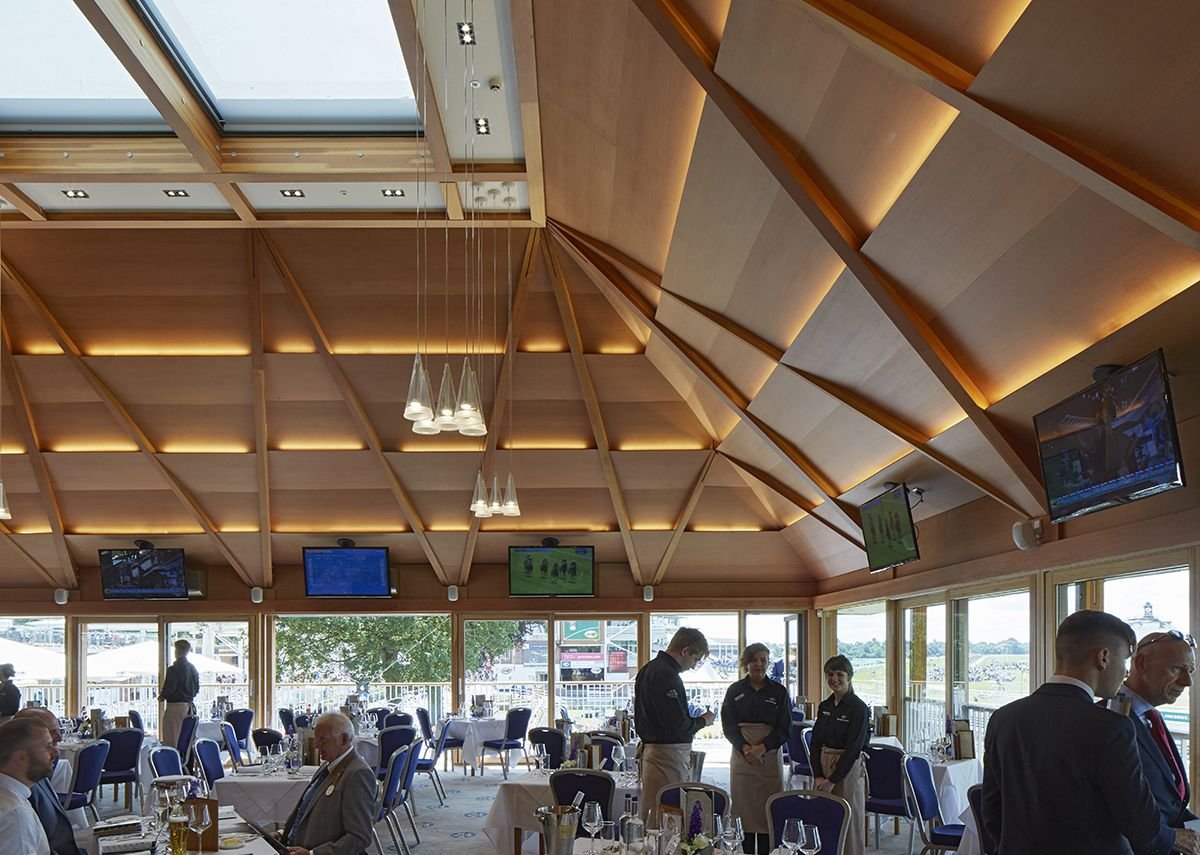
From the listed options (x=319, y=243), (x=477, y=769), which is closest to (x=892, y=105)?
(x=319, y=243)

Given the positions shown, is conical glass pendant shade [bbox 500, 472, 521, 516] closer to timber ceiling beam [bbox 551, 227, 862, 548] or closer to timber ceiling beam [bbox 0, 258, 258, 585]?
timber ceiling beam [bbox 551, 227, 862, 548]

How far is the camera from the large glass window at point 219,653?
583 inches

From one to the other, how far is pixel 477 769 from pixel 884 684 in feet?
15.7

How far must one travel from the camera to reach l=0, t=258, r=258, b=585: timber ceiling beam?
34.8ft

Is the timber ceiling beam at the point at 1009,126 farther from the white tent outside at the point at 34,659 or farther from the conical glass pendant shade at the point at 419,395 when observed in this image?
Answer: the white tent outside at the point at 34,659

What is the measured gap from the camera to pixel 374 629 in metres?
14.9

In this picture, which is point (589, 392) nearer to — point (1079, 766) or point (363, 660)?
point (363, 660)

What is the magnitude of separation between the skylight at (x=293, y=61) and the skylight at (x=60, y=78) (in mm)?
475

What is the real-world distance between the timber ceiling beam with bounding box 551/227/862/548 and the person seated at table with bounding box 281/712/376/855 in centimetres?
513

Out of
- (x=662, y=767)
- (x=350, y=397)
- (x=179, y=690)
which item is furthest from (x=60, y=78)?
(x=179, y=690)

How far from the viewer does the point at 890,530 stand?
28.9ft

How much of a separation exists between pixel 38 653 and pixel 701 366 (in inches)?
405

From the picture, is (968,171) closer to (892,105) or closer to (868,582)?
(892,105)

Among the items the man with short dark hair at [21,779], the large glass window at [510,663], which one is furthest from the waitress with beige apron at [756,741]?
the large glass window at [510,663]
